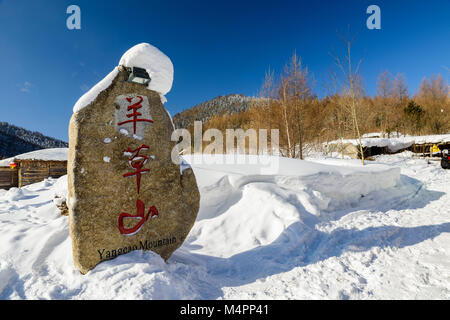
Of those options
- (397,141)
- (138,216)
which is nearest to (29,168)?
(138,216)

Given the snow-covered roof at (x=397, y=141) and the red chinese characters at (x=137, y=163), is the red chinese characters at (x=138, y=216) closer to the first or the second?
the red chinese characters at (x=137, y=163)

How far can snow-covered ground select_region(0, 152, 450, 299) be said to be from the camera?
78.7 inches

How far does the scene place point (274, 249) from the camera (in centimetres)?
308

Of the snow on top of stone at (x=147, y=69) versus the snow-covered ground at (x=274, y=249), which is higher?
the snow on top of stone at (x=147, y=69)

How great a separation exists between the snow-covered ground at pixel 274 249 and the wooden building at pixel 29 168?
7.80 meters

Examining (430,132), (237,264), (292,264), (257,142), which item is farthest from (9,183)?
(430,132)

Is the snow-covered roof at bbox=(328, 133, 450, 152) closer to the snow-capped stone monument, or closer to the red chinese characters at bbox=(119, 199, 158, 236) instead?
the snow-capped stone monument

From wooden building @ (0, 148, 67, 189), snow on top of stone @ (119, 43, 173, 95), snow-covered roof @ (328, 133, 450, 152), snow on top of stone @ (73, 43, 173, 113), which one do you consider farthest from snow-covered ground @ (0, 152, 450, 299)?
snow-covered roof @ (328, 133, 450, 152)

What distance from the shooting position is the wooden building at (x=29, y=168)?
11.2 meters

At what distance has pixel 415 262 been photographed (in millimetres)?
2529

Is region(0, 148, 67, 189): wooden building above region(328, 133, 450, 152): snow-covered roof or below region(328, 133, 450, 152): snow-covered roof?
below

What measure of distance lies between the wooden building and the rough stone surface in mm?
12765

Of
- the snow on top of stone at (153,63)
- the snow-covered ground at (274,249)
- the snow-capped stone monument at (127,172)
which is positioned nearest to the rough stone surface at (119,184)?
the snow-capped stone monument at (127,172)

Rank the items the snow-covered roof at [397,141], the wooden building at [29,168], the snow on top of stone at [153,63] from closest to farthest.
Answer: the snow on top of stone at [153,63]
the wooden building at [29,168]
the snow-covered roof at [397,141]
